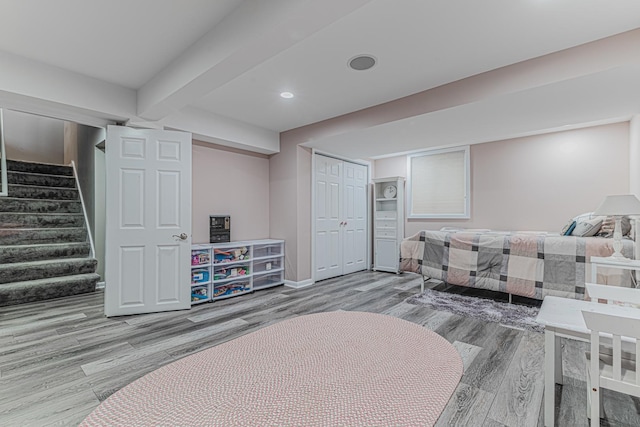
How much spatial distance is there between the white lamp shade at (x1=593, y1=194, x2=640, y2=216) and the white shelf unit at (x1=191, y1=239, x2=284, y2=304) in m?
3.72

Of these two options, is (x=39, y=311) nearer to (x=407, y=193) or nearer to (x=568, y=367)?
(x=568, y=367)

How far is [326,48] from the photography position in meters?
2.34

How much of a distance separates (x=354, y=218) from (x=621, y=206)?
12.1 ft

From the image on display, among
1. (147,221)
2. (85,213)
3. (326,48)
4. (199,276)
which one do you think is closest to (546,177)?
(326,48)

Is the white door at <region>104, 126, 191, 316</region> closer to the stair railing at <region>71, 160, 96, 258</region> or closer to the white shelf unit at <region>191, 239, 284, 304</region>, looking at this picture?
the white shelf unit at <region>191, 239, 284, 304</region>

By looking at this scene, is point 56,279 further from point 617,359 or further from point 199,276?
point 617,359

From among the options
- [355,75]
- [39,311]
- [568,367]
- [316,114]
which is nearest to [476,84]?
[355,75]

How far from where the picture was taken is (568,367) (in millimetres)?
2109

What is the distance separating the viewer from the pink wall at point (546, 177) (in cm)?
402

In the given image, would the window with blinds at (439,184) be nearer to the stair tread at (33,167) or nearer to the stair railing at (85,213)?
the stair railing at (85,213)

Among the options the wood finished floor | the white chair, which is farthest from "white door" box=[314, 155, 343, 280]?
the white chair

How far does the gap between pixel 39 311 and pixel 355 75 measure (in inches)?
168

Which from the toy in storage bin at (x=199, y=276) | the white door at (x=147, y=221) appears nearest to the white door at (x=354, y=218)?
the toy in storage bin at (x=199, y=276)

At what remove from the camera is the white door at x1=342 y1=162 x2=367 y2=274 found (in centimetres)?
545
